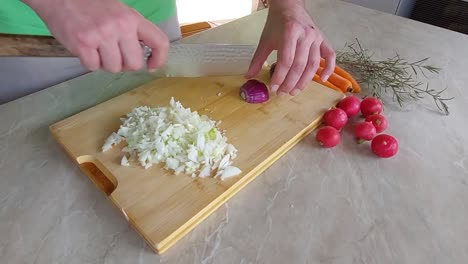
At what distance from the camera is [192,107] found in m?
0.90

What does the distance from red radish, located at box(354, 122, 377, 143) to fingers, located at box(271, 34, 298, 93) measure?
216 mm

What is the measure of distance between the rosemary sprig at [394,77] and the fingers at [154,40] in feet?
2.09

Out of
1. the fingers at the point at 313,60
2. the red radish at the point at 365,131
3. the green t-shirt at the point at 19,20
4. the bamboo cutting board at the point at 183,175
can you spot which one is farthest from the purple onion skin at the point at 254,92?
the green t-shirt at the point at 19,20

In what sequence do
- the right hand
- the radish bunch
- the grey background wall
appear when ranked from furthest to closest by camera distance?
the grey background wall
the radish bunch
the right hand

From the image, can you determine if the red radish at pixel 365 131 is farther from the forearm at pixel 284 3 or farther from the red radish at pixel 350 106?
the forearm at pixel 284 3

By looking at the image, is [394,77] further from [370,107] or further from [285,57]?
[285,57]

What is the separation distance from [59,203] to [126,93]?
1.16ft

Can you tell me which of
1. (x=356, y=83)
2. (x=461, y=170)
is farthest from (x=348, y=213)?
(x=356, y=83)

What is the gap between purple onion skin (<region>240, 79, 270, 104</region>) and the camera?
2.94ft

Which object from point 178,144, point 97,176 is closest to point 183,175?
point 178,144

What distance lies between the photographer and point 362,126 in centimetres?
82

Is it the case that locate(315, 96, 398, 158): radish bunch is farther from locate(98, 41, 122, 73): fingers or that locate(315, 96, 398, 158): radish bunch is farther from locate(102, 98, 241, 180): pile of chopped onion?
locate(98, 41, 122, 73): fingers

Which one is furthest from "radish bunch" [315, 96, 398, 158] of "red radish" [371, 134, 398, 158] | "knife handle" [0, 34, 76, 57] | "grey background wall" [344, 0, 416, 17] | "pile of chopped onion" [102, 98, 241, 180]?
"grey background wall" [344, 0, 416, 17]

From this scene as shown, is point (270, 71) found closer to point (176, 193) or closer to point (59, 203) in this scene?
point (176, 193)
